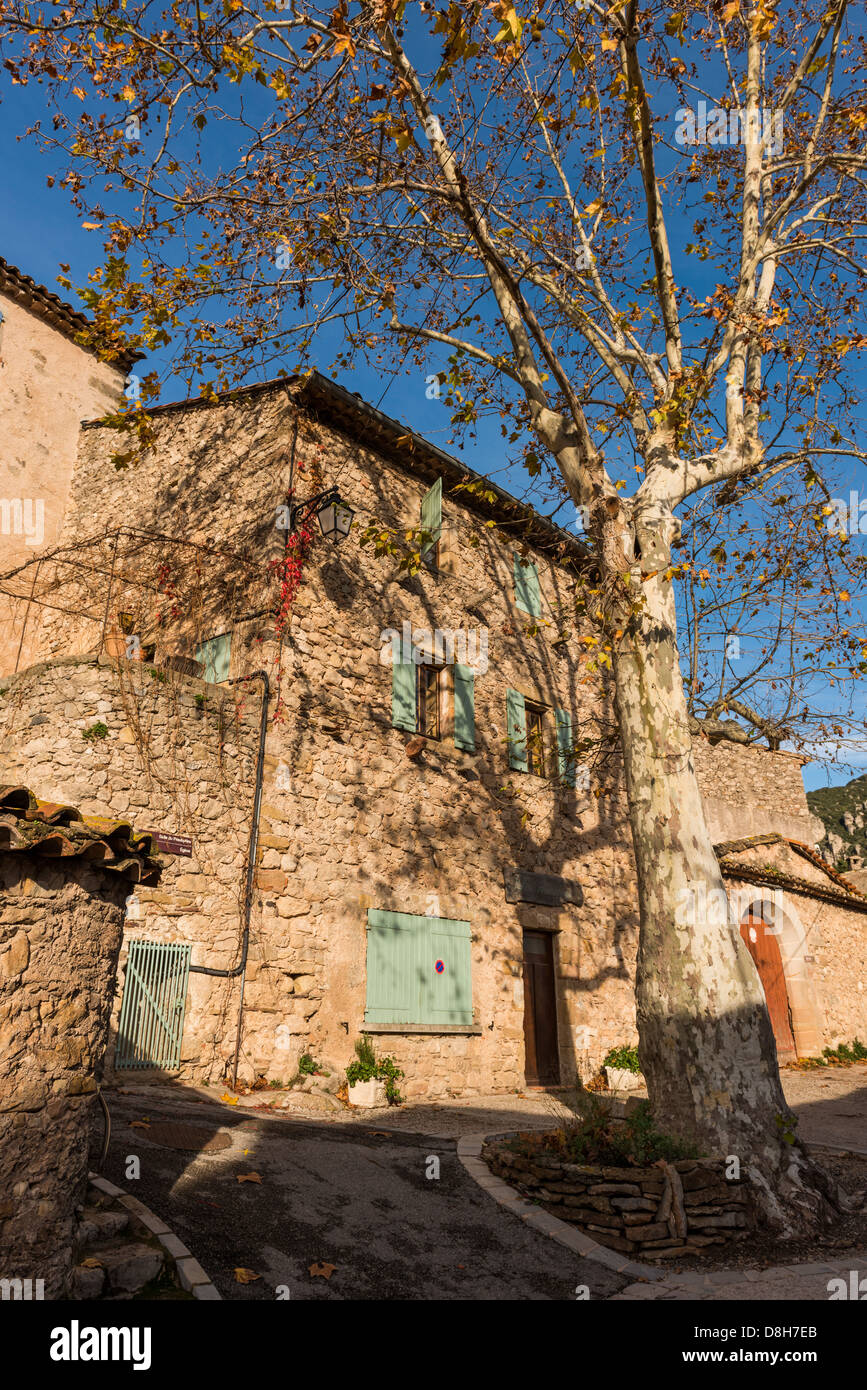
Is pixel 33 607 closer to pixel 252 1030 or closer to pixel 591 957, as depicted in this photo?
pixel 252 1030

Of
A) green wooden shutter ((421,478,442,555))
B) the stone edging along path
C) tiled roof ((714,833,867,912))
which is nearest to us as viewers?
the stone edging along path

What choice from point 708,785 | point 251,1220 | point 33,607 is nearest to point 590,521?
point 251,1220

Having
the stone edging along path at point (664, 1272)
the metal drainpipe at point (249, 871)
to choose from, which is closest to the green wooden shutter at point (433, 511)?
the metal drainpipe at point (249, 871)

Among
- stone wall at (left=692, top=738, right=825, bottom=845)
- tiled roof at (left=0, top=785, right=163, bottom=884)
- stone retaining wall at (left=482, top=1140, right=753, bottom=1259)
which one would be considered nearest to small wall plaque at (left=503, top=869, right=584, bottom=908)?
stone retaining wall at (left=482, top=1140, right=753, bottom=1259)

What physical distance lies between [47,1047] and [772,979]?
14331 millimetres

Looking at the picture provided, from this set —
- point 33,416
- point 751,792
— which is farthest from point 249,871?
point 751,792

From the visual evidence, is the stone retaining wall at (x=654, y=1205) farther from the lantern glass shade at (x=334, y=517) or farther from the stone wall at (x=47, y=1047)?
the lantern glass shade at (x=334, y=517)

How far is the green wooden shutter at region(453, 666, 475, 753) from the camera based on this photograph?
11062 millimetres

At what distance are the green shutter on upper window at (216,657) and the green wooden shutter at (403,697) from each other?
2.12 m

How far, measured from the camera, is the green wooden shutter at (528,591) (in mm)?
13180

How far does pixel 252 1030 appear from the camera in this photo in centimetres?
790

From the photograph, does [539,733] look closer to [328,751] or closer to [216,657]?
[328,751]

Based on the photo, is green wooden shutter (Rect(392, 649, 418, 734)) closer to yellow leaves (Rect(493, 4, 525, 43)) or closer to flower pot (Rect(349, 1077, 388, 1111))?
flower pot (Rect(349, 1077, 388, 1111))

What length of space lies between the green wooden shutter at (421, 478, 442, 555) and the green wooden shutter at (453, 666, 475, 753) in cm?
181
